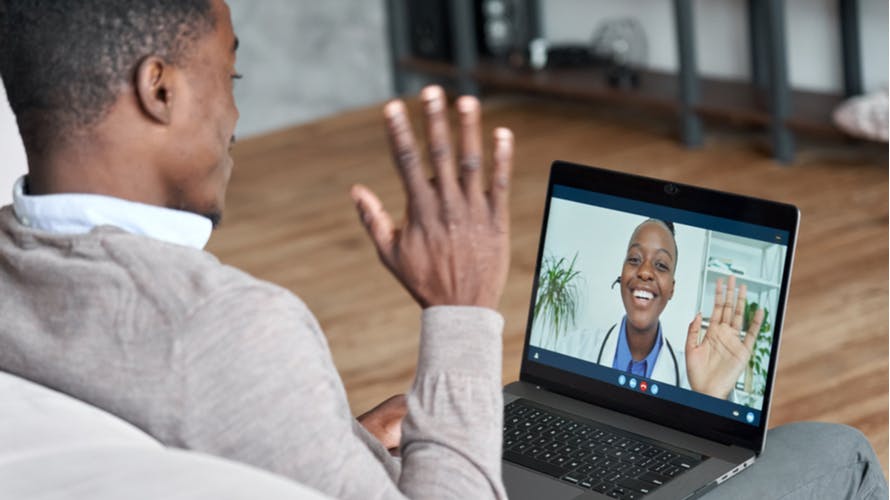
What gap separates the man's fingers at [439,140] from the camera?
100 cm

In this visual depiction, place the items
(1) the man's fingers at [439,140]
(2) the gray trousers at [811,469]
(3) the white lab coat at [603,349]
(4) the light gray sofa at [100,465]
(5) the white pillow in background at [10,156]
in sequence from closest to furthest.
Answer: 1. (4) the light gray sofa at [100,465]
2. (1) the man's fingers at [439,140]
3. (2) the gray trousers at [811,469]
4. (3) the white lab coat at [603,349]
5. (5) the white pillow in background at [10,156]

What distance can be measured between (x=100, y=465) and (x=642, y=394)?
77 cm

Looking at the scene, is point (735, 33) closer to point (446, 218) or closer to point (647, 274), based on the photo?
Result: point (647, 274)

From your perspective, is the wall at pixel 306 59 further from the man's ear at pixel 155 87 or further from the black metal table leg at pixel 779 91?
the man's ear at pixel 155 87

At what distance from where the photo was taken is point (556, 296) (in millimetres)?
1627

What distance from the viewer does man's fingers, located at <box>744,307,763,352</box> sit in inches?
57.2

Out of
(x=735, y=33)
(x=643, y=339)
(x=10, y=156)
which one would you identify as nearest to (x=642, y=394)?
(x=643, y=339)

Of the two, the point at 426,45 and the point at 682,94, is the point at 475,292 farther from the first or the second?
the point at 426,45

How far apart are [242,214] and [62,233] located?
3.55 meters

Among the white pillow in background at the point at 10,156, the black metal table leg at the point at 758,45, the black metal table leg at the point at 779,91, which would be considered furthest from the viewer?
the black metal table leg at the point at 758,45

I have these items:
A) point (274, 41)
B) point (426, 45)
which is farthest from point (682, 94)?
point (274, 41)

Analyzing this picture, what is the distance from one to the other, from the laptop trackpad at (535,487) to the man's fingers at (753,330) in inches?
8.9

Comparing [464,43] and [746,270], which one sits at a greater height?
[746,270]

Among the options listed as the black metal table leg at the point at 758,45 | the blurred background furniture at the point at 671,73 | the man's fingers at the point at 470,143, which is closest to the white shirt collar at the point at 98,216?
the man's fingers at the point at 470,143
